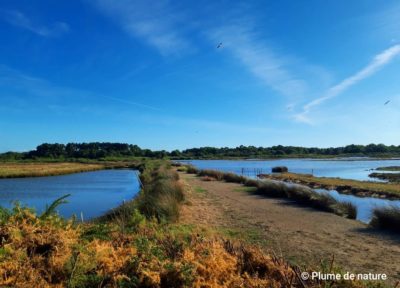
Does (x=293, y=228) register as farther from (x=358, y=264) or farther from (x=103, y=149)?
(x=103, y=149)

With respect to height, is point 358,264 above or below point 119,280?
below

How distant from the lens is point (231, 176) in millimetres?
34281

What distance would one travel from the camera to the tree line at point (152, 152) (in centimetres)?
13575

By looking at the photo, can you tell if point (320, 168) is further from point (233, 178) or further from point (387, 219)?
point (387, 219)

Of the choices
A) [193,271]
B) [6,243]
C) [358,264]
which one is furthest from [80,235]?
[358,264]

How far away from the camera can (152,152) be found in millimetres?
152375

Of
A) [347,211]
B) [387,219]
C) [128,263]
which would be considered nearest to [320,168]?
[347,211]

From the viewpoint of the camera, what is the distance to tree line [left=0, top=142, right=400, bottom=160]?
136 m

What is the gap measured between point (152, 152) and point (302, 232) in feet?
467

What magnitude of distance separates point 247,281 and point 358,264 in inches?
213

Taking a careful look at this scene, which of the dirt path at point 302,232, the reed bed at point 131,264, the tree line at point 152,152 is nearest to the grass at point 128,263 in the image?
Result: the reed bed at point 131,264

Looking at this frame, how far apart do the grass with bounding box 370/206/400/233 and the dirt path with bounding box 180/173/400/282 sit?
481mm

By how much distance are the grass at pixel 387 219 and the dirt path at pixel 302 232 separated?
0.48 meters

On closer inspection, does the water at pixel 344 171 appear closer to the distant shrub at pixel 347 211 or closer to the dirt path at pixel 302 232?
the distant shrub at pixel 347 211
